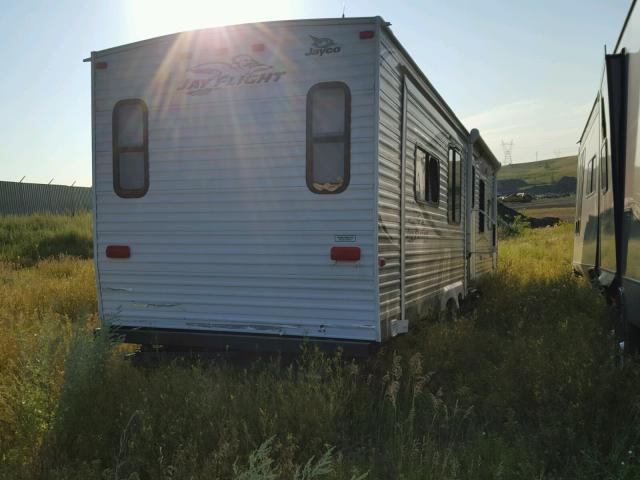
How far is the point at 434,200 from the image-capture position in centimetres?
703

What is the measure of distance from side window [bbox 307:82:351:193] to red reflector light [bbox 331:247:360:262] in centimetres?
49

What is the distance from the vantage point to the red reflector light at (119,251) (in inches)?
223

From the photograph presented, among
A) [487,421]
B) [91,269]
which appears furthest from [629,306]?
[91,269]

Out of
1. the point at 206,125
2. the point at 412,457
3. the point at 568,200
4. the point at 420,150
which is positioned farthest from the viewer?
the point at 568,200

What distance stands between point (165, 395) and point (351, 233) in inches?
74.7

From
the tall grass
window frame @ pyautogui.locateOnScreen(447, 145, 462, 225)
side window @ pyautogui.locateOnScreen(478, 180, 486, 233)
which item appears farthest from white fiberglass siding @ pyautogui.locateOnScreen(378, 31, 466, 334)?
the tall grass

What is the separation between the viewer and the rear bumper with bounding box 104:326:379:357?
4879 millimetres

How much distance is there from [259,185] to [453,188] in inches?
153

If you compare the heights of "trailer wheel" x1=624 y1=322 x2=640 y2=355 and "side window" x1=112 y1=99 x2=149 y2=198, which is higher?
"side window" x1=112 y1=99 x2=149 y2=198

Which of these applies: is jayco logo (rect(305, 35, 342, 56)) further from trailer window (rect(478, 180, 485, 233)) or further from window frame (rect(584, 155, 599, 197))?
trailer window (rect(478, 180, 485, 233))

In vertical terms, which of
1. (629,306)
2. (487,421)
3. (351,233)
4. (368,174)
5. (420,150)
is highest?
(420,150)

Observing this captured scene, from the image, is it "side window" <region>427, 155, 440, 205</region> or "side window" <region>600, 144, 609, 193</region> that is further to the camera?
"side window" <region>427, 155, 440, 205</region>

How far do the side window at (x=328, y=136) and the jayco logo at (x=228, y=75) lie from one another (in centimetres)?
43

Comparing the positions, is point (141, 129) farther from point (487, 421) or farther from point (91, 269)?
point (91, 269)
